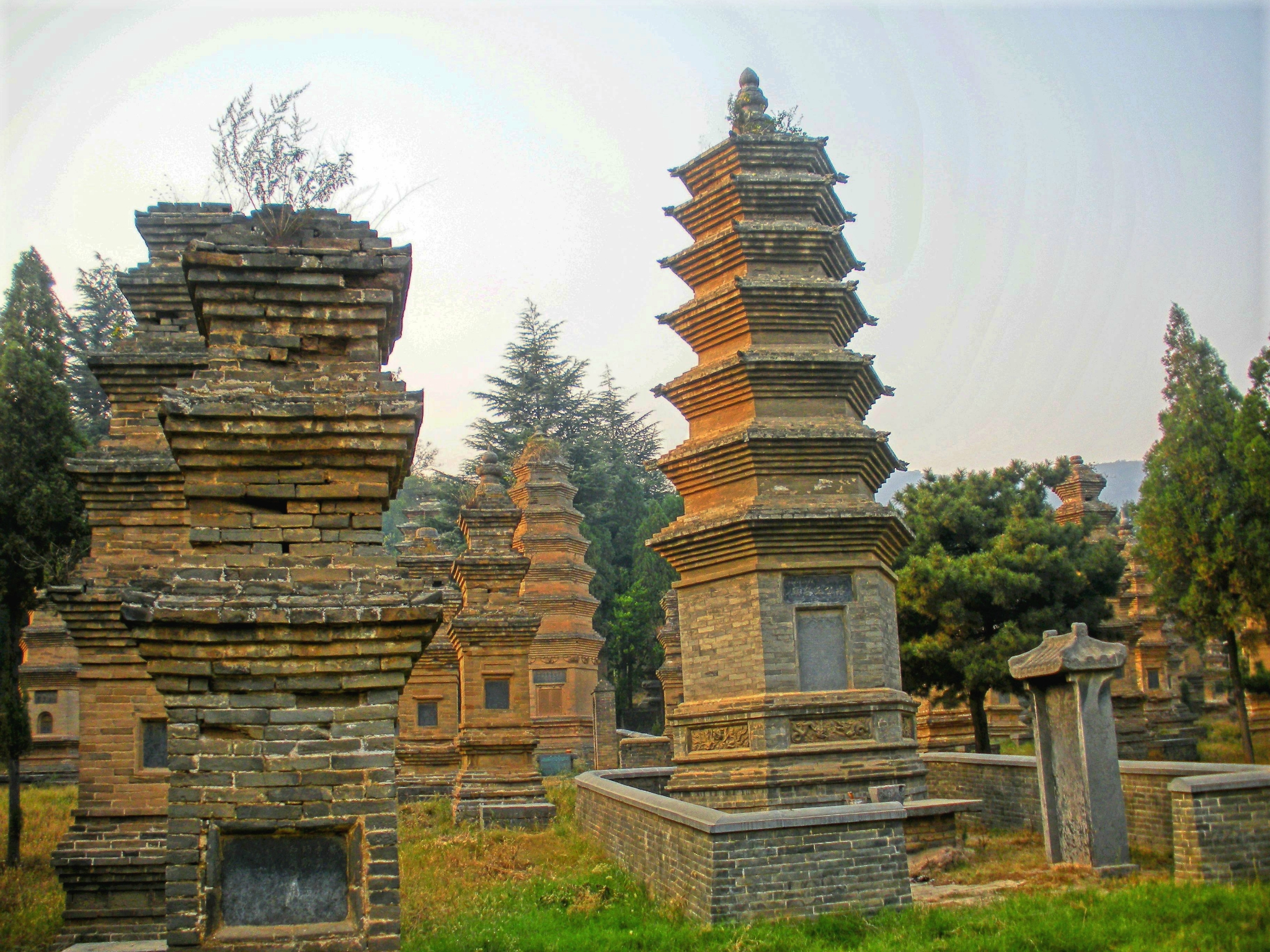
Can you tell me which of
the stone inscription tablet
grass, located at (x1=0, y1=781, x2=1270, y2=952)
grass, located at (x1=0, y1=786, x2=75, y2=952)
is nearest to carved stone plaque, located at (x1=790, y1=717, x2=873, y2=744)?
grass, located at (x1=0, y1=781, x2=1270, y2=952)

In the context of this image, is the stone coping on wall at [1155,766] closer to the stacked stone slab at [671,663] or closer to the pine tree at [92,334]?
the stacked stone slab at [671,663]

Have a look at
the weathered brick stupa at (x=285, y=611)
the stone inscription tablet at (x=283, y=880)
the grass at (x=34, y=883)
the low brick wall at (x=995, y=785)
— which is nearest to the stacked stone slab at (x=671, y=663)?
the low brick wall at (x=995, y=785)

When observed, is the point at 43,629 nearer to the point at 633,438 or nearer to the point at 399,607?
the point at 399,607

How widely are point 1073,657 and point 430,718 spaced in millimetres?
16418

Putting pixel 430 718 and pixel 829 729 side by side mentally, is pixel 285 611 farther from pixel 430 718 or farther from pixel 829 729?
pixel 430 718

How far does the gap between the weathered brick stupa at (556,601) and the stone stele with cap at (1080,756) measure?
23.8m

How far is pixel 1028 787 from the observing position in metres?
15.4

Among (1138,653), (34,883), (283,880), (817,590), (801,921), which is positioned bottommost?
(34,883)

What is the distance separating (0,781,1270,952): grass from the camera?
9.02 meters

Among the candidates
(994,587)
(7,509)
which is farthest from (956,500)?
(7,509)

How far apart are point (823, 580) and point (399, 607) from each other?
28.9 ft

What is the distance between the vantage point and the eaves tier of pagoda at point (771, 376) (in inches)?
564

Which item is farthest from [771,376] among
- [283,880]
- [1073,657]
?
[283,880]

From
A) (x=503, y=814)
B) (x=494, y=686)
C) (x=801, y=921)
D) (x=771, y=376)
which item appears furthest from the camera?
(x=494, y=686)
